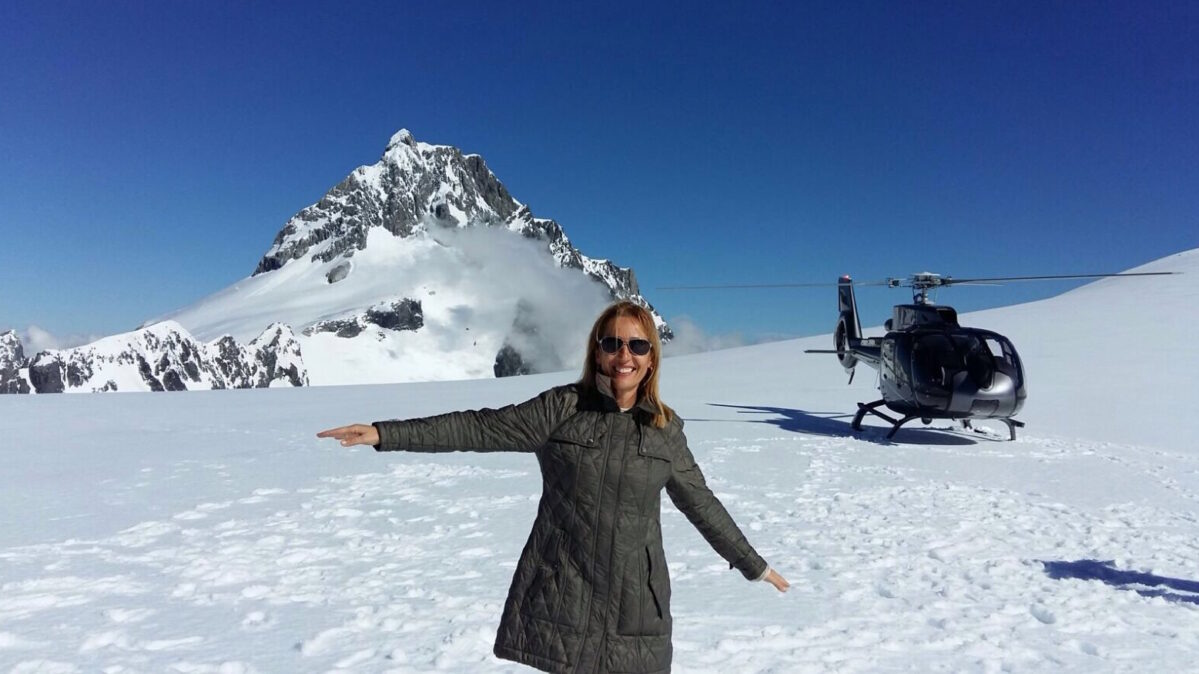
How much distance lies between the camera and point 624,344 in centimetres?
259

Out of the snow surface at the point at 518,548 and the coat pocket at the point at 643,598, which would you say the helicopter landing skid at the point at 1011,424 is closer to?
the snow surface at the point at 518,548

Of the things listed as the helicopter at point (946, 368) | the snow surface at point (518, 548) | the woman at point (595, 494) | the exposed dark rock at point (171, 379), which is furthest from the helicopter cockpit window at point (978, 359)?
the exposed dark rock at point (171, 379)

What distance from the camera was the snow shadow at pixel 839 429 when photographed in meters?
12.8

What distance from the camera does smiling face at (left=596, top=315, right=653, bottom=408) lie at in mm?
2564

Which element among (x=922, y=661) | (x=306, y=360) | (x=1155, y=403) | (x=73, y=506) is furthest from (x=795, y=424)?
(x=306, y=360)

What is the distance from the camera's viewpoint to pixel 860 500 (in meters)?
7.98

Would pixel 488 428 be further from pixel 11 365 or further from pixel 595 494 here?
pixel 11 365

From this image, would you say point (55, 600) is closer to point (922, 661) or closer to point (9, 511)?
point (9, 511)

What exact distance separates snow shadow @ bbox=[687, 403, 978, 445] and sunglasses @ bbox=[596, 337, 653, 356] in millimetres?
11060

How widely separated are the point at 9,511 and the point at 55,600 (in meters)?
3.34

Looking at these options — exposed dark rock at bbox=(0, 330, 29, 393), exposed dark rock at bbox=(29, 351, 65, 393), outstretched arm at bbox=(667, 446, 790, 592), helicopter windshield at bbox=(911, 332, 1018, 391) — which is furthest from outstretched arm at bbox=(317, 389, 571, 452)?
exposed dark rock at bbox=(0, 330, 29, 393)

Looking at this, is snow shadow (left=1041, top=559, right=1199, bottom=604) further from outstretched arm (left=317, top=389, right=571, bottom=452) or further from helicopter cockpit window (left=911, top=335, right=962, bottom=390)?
helicopter cockpit window (left=911, top=335, right=962, bottom=390)

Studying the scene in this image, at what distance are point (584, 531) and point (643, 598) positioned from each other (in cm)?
32

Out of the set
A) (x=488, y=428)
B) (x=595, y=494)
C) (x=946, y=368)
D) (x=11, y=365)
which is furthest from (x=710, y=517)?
(x=11, y=365)
